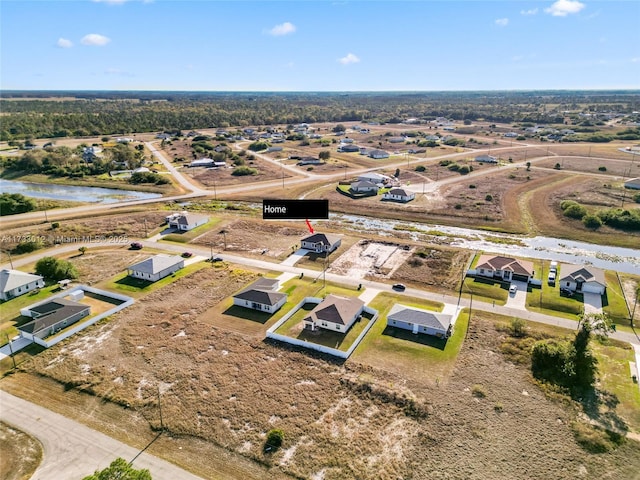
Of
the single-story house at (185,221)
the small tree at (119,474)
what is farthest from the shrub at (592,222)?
the small tree at (119,474)

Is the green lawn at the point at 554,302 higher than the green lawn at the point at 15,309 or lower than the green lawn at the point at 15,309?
higher

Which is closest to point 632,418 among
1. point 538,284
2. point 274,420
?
point 538,284

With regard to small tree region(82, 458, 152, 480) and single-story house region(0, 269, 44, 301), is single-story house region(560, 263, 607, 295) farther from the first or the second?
single-story house region(0, 269, 44, 301)

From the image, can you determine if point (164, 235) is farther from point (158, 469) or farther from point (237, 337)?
point (158, 469)

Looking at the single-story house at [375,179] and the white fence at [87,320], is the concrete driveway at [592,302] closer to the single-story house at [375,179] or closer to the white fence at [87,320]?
the white fence at [87,320]

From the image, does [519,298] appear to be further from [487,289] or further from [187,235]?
[187,235]

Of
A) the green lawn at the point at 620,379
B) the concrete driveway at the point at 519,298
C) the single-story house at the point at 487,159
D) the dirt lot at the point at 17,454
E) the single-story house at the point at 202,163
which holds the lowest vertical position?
the dirt lot at the point at 17,454

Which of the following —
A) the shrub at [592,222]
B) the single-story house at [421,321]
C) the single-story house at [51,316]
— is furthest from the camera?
the shrub at [592,222]
